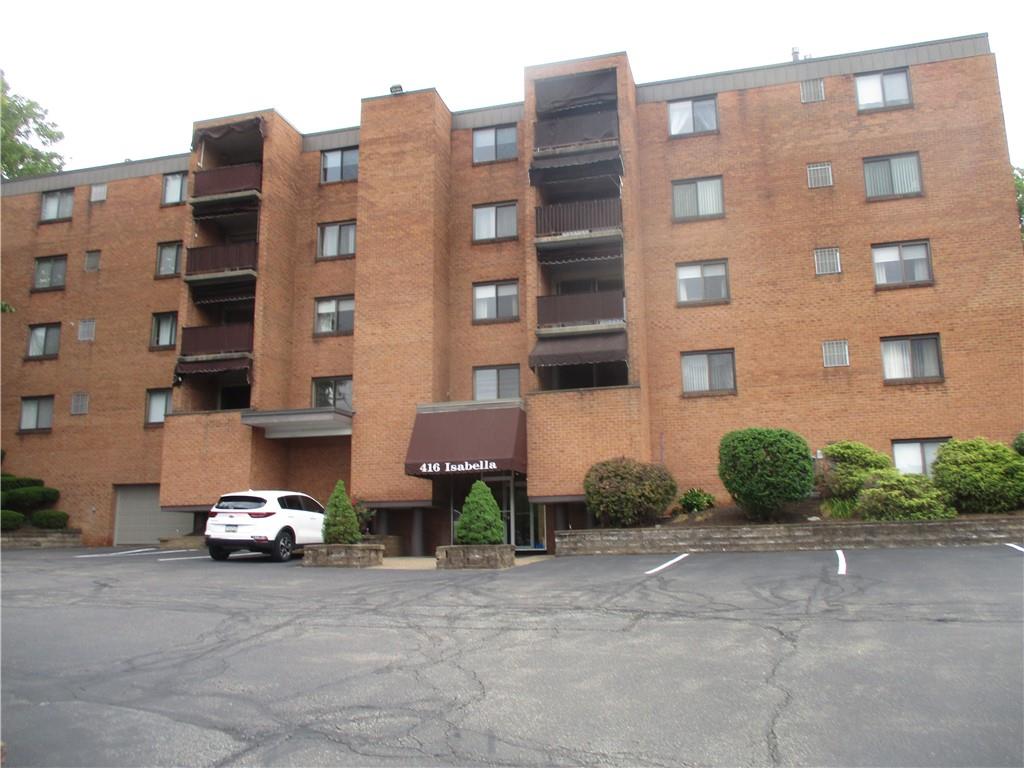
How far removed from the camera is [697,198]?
25.2 metres

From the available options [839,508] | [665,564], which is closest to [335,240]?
[665,564]

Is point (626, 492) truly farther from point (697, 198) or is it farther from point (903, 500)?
point (697, 198)

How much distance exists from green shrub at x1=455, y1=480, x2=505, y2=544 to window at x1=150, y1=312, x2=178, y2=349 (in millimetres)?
16951

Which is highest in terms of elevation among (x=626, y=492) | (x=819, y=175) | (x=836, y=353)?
(x=819, y=175)

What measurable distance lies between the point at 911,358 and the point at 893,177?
5413mm

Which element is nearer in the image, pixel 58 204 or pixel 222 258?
pixel 222 258

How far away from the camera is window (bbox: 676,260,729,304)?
24.4m

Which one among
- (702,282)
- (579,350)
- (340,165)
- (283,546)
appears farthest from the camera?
(340,165)

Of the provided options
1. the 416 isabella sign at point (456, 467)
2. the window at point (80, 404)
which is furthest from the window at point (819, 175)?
the window at point (80, 404)

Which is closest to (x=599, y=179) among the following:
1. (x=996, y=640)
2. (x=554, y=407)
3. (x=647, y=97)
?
(x=647, y=97)

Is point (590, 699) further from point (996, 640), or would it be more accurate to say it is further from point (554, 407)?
point (554, 407)

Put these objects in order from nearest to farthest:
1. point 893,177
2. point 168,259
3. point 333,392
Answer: point 893,177, point 333,392, point 168,259

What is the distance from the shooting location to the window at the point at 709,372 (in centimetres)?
2388

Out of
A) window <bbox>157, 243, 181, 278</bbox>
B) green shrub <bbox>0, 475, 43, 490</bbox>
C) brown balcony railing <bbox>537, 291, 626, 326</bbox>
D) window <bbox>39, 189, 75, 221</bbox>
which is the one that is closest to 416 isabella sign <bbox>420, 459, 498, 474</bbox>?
brown balcony railing <bbox>537, 291, 626, 326</bbox>
